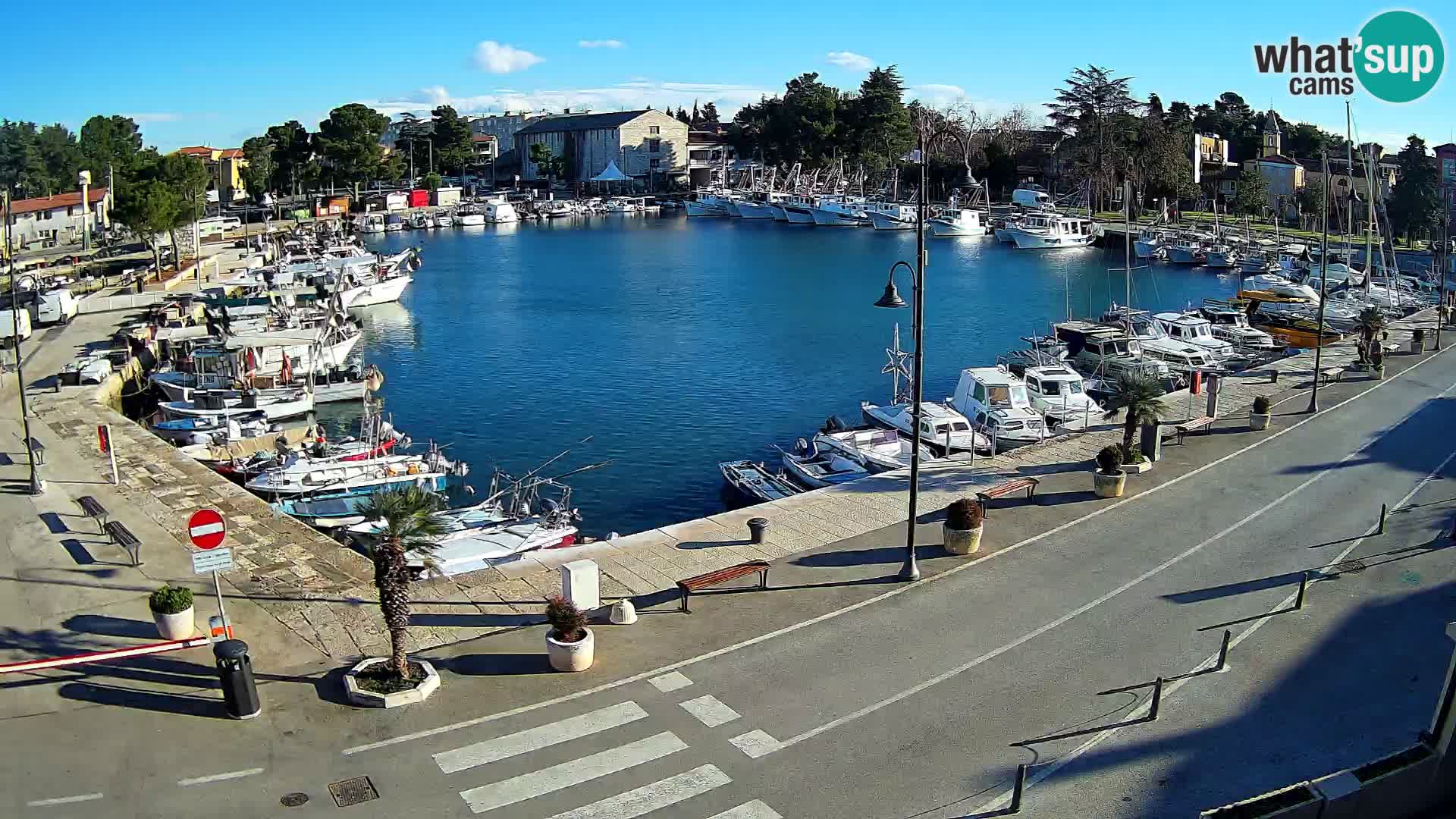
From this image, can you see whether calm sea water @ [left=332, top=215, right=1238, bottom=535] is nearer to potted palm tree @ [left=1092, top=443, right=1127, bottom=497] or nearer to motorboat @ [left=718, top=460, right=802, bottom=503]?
motorboat @ [left=718, top=460, right=802, bottom=503]

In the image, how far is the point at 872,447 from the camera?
108 ft

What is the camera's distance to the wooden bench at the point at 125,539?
20.6 metres

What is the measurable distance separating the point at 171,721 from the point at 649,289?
7160 centimetres

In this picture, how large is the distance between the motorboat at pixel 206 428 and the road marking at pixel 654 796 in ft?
91.7

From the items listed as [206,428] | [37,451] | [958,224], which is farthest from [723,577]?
[958,224]

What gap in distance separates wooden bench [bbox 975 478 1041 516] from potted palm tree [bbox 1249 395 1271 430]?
9624mm

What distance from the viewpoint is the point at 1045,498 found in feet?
79.7

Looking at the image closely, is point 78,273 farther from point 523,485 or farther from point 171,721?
point 171,721

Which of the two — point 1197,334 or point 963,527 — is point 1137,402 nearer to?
point 963,527

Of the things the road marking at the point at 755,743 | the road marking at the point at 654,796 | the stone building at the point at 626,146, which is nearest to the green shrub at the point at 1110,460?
the road marking at the point at 755,743

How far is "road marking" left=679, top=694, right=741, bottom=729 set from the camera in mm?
14602

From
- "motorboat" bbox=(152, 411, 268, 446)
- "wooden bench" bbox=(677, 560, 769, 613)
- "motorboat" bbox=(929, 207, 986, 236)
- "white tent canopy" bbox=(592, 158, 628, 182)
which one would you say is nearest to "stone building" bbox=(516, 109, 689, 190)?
"white tent canopy" bbox=(592, 158, 628, 182)

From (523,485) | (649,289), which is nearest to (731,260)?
(649,289)

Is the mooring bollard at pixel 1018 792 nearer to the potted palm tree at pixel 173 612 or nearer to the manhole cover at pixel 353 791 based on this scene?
the manhole cover at pixel 353 791
